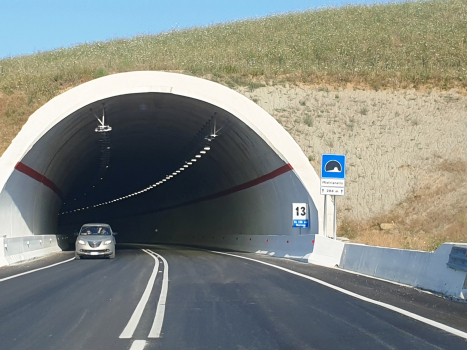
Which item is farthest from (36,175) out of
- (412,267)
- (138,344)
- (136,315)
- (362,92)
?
(362,92)

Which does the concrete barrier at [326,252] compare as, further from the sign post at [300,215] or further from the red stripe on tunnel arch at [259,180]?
the red stripe on tunnel arch at [259,180]

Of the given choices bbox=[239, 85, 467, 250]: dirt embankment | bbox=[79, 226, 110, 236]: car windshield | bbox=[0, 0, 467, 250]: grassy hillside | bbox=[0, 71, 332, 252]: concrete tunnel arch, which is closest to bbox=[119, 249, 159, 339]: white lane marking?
bbox=[0, 0, 467, 250]: grassy hillside

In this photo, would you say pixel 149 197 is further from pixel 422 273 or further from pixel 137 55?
pixel 422 273

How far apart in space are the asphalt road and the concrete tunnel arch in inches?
359

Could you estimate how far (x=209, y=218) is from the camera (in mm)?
48406

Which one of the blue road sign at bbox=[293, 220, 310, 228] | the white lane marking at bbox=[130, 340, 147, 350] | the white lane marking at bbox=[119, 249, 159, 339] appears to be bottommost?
the white lane marking at bbox=[130, 340, 147, 350]

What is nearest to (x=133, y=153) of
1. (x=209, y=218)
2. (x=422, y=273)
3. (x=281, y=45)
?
(x=209, y=218)

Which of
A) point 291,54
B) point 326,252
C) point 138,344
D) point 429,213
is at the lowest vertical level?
point 138,344

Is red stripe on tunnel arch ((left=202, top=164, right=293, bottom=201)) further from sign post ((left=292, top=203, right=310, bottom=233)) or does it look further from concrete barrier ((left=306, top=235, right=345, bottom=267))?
concrete barrier ((left=306, top=235, right=345, bottom=267))

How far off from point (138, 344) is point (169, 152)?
3383 cm

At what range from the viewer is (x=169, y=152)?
4162cm

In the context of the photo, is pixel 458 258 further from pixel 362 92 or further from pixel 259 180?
pixel 362 92

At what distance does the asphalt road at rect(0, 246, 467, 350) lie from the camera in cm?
828

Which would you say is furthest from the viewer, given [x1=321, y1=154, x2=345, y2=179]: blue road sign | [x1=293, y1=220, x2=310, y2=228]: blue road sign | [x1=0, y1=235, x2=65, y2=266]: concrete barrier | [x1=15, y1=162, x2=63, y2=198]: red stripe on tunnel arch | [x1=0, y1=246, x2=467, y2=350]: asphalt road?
[x1=293, y1=220, x2=310, y2=228]: blue road sign
